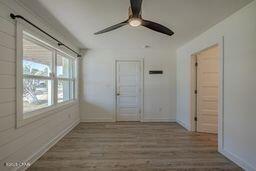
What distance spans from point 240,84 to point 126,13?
2040 millimetres

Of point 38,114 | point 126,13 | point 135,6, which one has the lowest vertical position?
point 38,114

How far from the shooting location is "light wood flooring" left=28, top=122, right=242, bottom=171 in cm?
274

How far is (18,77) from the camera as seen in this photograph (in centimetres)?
248

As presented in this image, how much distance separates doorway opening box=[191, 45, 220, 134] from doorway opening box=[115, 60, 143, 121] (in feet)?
5.88

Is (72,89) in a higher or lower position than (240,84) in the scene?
lower

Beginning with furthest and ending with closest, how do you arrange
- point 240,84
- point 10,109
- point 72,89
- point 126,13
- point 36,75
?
point 72,89, point 36,75, point 126,13, point 240,84, point 10,109

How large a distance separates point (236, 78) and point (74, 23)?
2900 mm

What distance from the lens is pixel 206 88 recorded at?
4.55 metres

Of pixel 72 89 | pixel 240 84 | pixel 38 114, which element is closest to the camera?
pixel 240 84

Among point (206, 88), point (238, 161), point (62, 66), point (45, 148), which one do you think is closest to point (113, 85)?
point (62, 66)

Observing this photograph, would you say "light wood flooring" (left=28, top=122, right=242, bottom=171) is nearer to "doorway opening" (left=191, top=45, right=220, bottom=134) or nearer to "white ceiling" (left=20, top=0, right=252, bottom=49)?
"doorway opening" (left=191, top=45, right=220, bottom=134)

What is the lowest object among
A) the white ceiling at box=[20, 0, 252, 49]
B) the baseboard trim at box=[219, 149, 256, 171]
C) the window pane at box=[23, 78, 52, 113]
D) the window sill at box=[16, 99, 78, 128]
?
the baseboard trim at box=[219, 149, 256, 171]

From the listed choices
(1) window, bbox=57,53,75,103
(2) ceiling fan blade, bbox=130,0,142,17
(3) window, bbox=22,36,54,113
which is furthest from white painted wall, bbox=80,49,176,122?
(2) ceiling fan blade, bbox=130,0,142,17

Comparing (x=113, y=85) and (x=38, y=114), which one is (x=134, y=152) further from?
(x=113, y=85)
